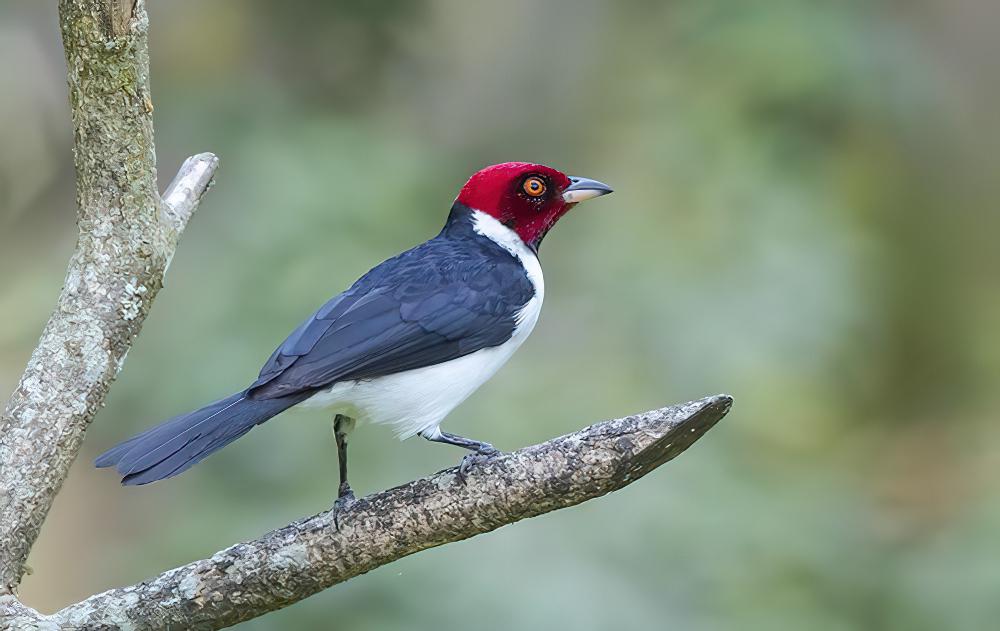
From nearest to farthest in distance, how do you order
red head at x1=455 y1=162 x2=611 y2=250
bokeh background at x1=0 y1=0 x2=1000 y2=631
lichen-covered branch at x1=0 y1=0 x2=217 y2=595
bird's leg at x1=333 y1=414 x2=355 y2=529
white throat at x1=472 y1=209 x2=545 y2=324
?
lichen-covered branch at x1=0 y1=0 x2=217 y2=595
bird's leg at x1=333 y1=414 x2=355 y2=529
white throat at x1=472 y1=209 x2=545 y2=324
red head at x1=455 y1=162 x2=611 y2=250
bokeh background at x1=0 y1=0 x2=1000 y2=631

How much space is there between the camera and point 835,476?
6176 mm

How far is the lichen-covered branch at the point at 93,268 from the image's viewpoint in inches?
116

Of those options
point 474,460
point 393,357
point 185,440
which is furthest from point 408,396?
point 185,440

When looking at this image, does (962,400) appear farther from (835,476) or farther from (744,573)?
(744,573)

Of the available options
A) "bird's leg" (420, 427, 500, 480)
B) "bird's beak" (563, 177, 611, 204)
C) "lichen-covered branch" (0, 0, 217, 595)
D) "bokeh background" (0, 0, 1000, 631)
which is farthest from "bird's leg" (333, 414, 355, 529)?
"bird's beak" (563, 177, 611, 204)

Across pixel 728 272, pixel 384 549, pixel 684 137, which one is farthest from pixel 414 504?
pixel 684 137

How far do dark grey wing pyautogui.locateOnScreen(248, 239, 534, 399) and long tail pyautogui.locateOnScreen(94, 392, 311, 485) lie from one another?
7 centimetres

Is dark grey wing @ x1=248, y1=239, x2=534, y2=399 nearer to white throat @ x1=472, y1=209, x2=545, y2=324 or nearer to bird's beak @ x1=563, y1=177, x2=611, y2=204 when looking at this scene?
white throat @ x1=472, y1=209, x2=545, y2=324

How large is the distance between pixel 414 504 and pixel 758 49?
4559mm

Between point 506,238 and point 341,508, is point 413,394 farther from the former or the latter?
point 506,238

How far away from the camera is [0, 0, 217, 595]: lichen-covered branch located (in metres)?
2.94

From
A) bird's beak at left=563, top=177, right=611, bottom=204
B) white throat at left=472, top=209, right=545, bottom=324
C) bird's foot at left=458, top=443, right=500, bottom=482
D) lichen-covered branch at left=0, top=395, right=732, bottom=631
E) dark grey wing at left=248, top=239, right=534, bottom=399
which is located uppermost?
bird's beak at left=563, top=177, right=611, bottom=204

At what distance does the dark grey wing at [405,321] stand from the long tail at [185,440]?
66 millimetres

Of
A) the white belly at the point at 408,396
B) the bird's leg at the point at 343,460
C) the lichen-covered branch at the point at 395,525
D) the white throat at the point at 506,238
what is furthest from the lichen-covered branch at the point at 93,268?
the white throat at the point at 506,238
